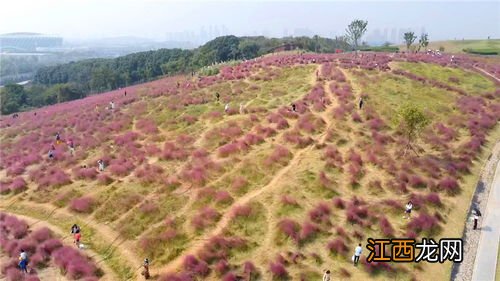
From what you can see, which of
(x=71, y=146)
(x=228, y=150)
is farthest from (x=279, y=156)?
(x=71, y=146)

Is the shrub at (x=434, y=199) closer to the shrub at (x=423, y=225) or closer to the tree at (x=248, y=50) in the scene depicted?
the shrub at (x=423, y=225)

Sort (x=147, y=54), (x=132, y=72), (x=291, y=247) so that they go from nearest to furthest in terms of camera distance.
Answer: (x=291, y=247) < (x=132, y=72) < (x=147, y=54)

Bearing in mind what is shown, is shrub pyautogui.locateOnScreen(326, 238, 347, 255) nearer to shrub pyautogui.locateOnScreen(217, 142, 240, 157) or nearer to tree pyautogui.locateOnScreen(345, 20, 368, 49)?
shrub pyautogui.locateOnScreen(217, 142, 240, 157)

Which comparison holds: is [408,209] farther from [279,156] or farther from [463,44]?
[463,44]

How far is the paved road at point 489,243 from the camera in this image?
27.1 m

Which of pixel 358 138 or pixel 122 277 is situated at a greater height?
pixel 358 138

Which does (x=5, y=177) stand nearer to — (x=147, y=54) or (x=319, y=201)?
(x=319, y=201)

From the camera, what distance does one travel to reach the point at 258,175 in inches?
1577

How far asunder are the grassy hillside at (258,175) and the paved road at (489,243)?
69.1 inches

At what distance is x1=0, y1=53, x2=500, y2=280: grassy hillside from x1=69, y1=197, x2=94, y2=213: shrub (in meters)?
0.15

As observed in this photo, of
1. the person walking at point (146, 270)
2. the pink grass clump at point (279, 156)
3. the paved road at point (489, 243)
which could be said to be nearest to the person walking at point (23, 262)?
the person walking at point (146, 270)

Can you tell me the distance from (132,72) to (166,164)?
126 meters

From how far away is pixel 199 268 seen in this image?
27734 mm

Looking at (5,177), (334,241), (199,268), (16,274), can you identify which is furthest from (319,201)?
(5,177)
